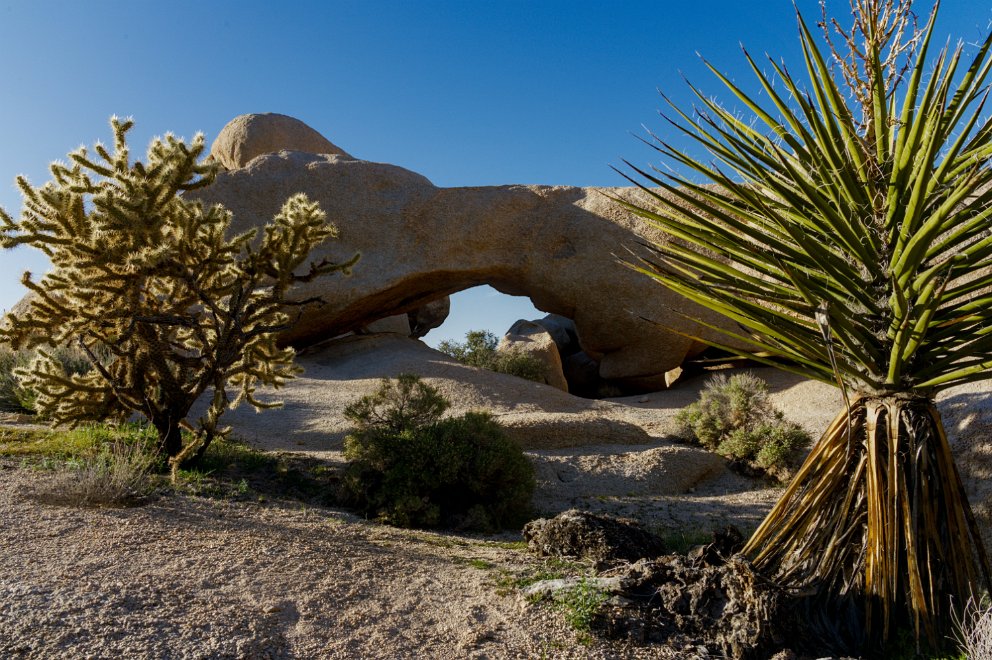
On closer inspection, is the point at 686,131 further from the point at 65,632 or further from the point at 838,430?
the point at 65,632

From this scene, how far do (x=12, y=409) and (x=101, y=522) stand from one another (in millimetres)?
7671

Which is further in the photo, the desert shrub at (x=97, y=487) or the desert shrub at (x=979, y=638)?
the desert shrub at (x=97, y=487)

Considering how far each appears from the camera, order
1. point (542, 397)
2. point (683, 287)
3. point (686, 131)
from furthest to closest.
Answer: point (542, 397), point (686, 131), point (683, 287)

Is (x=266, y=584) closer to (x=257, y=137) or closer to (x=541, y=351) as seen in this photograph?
(x=541, y=351)

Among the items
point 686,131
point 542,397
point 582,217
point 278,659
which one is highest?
point 582,217

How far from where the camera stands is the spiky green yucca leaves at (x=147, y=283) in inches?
235

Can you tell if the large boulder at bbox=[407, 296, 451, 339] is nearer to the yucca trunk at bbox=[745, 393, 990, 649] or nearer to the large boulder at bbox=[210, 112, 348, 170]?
the large boulder at bbox=[210, 112, 348, 170]

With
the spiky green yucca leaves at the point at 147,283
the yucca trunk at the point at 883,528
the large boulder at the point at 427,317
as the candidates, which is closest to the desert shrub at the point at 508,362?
the large boulder at the point at 427,317

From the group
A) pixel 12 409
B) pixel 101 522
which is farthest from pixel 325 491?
pixel 12 409

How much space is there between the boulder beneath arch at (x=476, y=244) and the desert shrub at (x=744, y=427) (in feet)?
14.0

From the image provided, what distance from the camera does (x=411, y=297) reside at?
58.0 feet

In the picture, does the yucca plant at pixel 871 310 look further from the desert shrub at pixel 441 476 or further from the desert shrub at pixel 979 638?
the desert shrub at pixel 441 476

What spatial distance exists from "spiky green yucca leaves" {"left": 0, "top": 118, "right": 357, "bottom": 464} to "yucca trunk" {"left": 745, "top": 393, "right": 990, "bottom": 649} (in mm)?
5258

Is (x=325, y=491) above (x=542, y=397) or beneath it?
beneath
